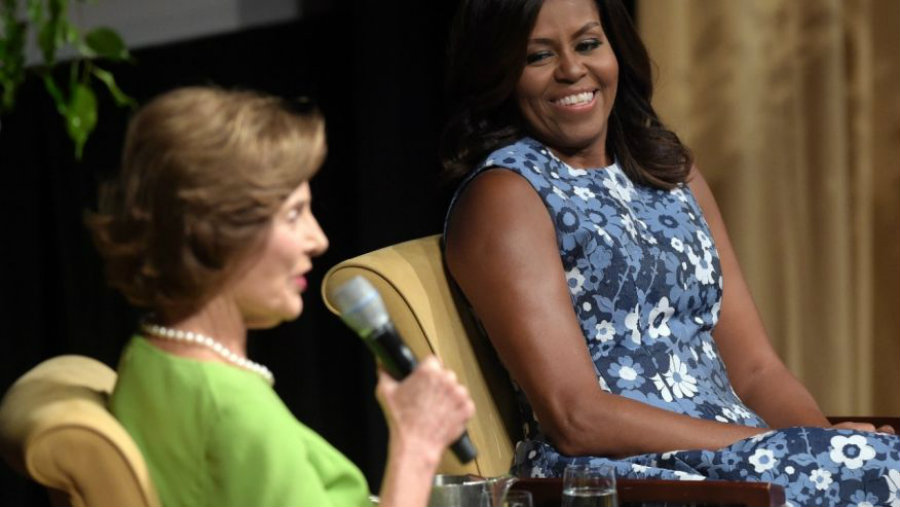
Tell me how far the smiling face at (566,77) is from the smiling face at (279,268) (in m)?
1.17

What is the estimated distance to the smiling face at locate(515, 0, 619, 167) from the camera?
2.67 m

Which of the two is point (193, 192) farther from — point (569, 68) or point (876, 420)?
point (876, 420)

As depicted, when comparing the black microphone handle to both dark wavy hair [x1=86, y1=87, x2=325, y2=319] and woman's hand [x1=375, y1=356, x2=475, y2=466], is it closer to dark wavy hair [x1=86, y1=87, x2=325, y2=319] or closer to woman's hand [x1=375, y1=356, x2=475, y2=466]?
woman's hand [x1=375, y1=356, x2=475, y2=466]

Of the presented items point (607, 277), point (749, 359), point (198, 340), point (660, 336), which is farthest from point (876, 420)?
point (198, 340)

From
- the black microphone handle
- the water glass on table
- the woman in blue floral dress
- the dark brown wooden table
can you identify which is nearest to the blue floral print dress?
the woman in blue floral dress

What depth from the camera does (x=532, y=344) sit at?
2.37 m

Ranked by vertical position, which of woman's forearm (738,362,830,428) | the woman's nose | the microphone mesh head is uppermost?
the woman's nose

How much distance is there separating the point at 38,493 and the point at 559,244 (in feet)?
6.19

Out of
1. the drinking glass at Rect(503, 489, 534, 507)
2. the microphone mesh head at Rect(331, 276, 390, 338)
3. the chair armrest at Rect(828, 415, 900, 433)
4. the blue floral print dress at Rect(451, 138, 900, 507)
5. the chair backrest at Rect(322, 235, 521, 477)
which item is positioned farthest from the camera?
the chair armrest at Rect(828, 415, 900, 433)

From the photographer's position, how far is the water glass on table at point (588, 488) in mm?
1905

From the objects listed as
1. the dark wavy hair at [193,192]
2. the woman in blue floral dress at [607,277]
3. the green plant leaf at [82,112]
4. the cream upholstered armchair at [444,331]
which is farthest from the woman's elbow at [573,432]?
the green plant leaf at [82,112]

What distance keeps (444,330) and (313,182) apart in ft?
4.65

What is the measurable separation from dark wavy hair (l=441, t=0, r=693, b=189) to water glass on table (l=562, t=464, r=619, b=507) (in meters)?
0.90

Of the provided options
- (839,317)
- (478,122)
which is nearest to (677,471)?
(478,122)
